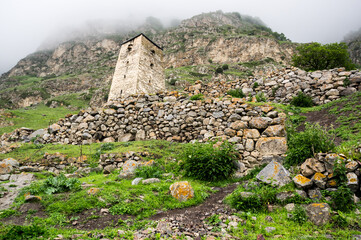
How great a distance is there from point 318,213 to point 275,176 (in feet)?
4.24

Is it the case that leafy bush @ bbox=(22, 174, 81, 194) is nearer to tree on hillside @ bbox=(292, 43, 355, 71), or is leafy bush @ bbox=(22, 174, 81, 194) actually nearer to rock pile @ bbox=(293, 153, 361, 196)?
rock pile @ bbox=(293, 153, 361, 196)

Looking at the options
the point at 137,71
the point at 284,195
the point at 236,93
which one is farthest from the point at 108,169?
the point at 137,71

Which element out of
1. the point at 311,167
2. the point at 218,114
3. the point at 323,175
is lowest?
the point at 323,175

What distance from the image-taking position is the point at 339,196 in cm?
389

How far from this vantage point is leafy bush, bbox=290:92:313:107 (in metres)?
11.5

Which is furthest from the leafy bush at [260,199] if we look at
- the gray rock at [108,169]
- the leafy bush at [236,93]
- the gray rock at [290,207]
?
the leafy bush at [236,93]

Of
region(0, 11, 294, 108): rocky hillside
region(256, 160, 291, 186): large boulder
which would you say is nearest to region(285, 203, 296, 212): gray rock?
region(256, 160, 291, 186): large boulder

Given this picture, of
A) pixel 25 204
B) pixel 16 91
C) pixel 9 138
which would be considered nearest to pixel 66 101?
pixel 16 91

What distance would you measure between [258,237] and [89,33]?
191 metres

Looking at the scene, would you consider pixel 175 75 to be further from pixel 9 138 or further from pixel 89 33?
pixel 89 33

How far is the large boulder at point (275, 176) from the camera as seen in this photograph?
4.71 m

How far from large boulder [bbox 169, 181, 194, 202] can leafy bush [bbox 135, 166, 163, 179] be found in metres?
1.63

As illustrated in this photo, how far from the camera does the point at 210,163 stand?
262 inches

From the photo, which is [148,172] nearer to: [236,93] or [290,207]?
[290,207]
